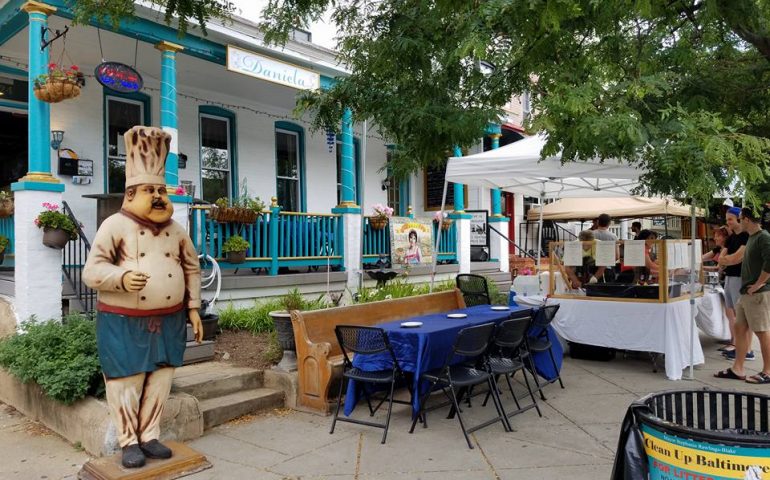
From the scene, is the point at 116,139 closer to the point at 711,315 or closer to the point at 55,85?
the point at 55,85

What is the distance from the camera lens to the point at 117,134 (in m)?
9.54

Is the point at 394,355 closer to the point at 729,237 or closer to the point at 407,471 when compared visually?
the point at 407,471

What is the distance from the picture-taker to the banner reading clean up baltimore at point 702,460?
2.17m

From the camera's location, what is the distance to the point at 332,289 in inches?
375

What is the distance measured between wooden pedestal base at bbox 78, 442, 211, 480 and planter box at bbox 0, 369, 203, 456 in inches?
12.8

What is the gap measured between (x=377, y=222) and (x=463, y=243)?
2687mm

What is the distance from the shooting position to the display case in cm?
696

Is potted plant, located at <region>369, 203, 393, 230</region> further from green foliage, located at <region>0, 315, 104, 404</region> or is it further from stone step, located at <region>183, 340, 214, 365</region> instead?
green foliage, located at <region>0, 315, 104, 404</region>

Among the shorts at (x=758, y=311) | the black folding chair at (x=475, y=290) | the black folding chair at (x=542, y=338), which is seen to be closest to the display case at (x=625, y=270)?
the shorts at (x=758, y=311)

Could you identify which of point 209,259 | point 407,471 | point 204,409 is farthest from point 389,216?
point 407,471

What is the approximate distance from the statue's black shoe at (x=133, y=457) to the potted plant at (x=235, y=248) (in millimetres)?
4321

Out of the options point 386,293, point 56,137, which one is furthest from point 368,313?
point 56,137

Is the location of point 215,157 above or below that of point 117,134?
below

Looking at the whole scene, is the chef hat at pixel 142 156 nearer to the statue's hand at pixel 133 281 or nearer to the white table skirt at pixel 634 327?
the statue's hand at pixel 133 281
